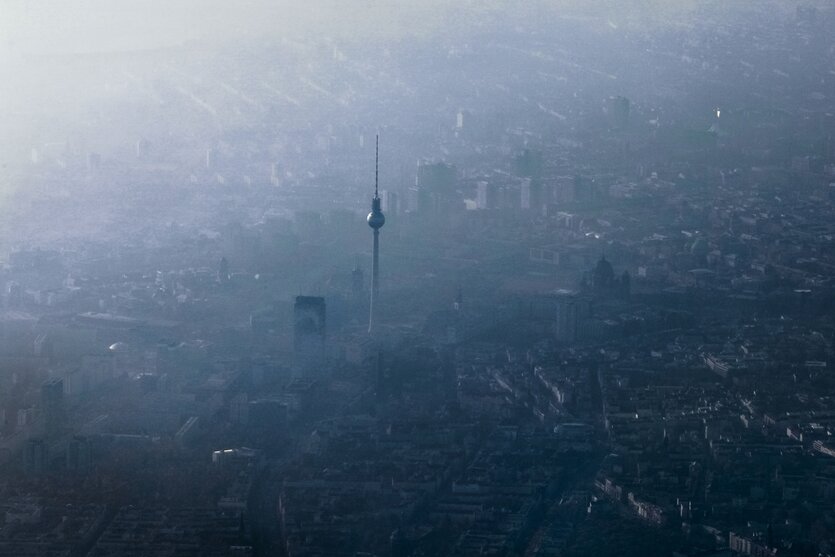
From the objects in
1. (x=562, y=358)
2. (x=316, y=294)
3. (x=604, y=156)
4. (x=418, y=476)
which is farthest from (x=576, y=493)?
(x=604, y=156)

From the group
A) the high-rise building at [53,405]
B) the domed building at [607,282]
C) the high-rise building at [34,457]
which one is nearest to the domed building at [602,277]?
the domed building at [607,282]

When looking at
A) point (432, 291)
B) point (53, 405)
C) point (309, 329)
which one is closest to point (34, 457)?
point (53, 405)

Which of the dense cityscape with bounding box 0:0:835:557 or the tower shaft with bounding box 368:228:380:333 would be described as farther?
the tower shaft with bounding box 368:228:380:333

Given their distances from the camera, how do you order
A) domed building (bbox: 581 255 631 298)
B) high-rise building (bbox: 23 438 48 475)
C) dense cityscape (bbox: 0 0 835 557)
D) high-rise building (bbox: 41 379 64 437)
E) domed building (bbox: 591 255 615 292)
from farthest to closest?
domed building (bbox: 591 255 615 292) → domed building (bbox: 581 255 631 298) → high-rise building (bbox: 41 379 64 437) → high-rise building (bbox: 23 438 48 475) → dense cityscape (bbox: 0 0 835 557)

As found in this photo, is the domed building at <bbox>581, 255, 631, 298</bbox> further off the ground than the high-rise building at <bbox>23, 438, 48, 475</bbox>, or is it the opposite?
the domed building at <bbox>581, 255, 631, 298</bbox>

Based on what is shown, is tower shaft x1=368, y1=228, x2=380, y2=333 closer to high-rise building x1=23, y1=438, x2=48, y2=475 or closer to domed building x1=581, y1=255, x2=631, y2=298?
domed building x1=581, y1=255, x2=631, y2=298

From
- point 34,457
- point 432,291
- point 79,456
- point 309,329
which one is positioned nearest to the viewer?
point 34,457

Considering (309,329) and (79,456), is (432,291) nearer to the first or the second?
(309,329)

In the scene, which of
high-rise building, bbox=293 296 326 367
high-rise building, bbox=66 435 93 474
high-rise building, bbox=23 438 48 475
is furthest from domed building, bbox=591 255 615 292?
high-rise building, bbox=23 438 48 475
